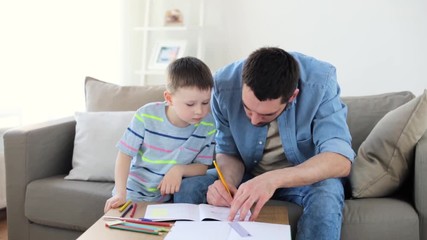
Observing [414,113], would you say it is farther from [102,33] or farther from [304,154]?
[102,33]

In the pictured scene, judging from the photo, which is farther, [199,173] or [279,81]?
[199,173]

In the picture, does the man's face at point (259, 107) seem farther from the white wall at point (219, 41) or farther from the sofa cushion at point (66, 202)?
the white wall at point (219, 41)

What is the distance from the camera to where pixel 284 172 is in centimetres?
144

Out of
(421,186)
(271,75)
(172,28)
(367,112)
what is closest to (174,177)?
(271,75)

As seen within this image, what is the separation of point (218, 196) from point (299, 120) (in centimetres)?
43

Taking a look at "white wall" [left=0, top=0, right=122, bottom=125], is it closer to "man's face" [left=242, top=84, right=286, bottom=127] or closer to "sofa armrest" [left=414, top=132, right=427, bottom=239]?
"man's face" [left=242, top=84, right=286, bottom=127]

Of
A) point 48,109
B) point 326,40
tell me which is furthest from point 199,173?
point 48,109

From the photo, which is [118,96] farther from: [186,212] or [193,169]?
[186,212]

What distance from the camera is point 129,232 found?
124 cm

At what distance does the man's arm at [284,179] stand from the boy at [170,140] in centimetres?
29

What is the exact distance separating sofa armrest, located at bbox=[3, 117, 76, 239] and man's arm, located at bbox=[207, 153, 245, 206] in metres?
0.82

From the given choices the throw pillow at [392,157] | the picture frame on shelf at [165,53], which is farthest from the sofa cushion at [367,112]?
the picture frame on shelf at [165,53]

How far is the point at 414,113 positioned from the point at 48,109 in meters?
2.33

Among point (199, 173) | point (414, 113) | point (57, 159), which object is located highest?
point (414, 113)
